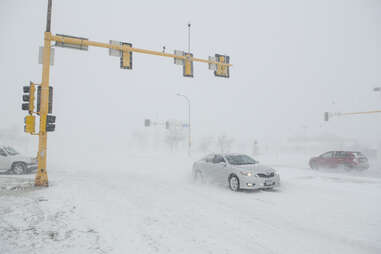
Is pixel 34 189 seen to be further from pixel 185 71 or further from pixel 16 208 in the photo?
pixel 185 71

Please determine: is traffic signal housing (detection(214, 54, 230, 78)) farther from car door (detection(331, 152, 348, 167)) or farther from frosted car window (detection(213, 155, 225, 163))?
car door (detection(331, 152, 348, 167))

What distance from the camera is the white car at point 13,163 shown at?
12664 mm

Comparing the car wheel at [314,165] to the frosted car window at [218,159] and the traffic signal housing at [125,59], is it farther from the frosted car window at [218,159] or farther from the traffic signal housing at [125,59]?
the traffic signal housing at [125,59]

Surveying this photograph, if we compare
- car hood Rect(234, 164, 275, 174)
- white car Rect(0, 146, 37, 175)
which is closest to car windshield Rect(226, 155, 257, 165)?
car hood Rect(234, 164, 275, 174)

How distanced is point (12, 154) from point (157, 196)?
10.6 m

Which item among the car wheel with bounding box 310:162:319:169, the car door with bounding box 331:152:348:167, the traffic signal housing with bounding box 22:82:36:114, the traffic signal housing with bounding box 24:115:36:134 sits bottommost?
the car wheel with bounding box 310:162:319:169

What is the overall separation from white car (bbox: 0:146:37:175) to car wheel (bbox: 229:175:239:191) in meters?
10.9

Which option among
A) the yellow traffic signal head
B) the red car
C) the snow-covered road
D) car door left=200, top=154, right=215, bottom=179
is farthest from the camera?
the red car

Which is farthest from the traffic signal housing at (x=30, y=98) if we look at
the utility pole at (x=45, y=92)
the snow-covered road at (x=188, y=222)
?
the snow-covered road at (x=188, y=222)

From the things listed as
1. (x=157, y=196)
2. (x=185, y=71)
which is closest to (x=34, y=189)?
(x=157, y=196)

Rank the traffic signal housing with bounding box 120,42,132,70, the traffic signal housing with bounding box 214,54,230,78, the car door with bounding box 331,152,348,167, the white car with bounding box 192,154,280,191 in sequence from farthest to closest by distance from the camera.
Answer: the car door with bounding box 331,152,348,167
the traffic signal housing with bounding box 214,54,230,78
the traffic signal housing with bounding box 120,42,132,70
the white car with bounding box 192,154,280,191

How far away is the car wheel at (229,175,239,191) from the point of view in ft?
27.9

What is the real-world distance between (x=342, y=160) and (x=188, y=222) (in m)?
15.2

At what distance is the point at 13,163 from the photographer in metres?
12.7
